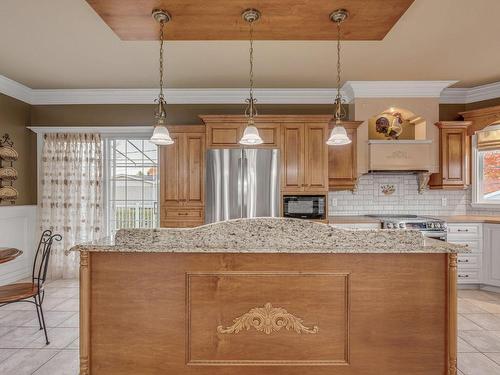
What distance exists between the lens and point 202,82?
4.40 meters

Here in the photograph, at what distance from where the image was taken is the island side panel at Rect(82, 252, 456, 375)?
1835mm

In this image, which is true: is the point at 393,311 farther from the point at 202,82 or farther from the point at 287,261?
the point at 202,82

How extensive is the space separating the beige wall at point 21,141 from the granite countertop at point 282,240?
3.62 m

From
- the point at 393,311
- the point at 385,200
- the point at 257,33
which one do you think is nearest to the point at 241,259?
the point at 393,311

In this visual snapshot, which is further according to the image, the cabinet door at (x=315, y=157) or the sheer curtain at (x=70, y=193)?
the sheer curtain at (x=70, y=193)

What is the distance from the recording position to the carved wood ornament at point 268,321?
1.86m

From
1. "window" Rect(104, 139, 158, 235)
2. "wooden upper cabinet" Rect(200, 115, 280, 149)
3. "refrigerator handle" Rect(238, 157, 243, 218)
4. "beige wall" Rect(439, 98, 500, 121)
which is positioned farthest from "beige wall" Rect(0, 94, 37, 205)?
"beige wall" Rect(439, 98, 500, 121)

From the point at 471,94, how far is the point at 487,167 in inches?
44.1

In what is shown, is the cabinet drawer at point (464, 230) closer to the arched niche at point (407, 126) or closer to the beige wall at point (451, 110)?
the arched niche at point (407, 126)

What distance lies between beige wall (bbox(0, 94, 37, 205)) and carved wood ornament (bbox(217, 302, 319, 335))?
4.08 metres

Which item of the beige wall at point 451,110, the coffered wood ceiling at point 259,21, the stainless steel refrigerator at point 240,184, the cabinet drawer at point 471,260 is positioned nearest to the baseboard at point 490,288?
the cabinet drawer at point 471,260

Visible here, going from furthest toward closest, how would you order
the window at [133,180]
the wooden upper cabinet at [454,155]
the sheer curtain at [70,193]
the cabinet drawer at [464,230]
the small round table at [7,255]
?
the window at [133,180]
the sheer curtain at [70,193]
the wooden upper cabinet at [454,155]
the cabinet drawer at [464,230]
the small round table at [7,255]

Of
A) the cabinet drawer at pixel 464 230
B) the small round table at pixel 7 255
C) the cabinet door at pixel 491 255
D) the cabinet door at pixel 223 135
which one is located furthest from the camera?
the cabinet door at pixel 223 135

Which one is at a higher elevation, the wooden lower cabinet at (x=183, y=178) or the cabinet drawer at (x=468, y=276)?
the wooden lower cabinet at (x=183, y=178)
